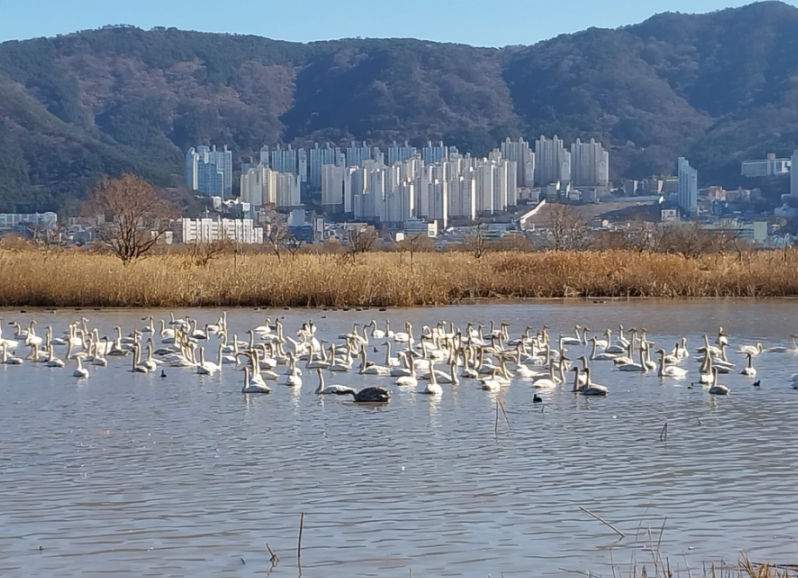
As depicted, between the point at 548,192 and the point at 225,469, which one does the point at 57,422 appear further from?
the point at 548,192

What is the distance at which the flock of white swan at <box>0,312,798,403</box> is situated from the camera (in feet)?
48.4

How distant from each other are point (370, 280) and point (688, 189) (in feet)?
326

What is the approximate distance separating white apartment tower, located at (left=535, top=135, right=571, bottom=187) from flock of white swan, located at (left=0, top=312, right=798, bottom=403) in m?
124

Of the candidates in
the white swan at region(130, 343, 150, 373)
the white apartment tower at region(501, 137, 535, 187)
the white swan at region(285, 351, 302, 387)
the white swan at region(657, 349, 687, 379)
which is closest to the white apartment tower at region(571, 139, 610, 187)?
the white apartment tower at region(501, 137, 535, 187)

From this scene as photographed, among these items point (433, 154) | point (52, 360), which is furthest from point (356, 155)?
point (52, 360)

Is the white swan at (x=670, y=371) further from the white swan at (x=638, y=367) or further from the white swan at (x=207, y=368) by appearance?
the white swan at (x=207, y=368)

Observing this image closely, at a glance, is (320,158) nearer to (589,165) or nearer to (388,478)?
(589,165)

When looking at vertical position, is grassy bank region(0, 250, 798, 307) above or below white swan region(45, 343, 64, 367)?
above

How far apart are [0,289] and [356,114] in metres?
139

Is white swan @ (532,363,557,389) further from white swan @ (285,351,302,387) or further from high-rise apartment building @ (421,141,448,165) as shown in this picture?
high-rise apartment building @ (421,141,448,165)

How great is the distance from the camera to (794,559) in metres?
7.14

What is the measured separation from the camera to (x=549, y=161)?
146m

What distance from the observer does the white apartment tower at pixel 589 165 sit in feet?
454

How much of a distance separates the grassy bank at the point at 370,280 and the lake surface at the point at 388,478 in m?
12.5
